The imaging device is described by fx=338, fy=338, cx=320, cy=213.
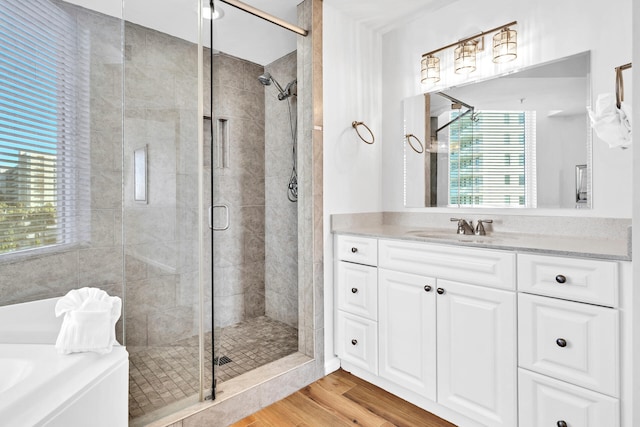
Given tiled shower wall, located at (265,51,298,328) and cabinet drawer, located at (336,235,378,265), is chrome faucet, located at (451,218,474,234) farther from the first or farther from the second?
tiled shower wall, located at (265,51,298,328)

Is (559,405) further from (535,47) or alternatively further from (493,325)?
(535,47)

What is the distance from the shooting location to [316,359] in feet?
7.19

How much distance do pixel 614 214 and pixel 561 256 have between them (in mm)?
596

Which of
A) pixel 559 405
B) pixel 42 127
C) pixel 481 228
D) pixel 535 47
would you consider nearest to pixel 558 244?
pixel 481 228

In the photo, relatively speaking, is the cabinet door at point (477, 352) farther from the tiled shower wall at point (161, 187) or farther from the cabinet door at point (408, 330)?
the tiled shower wall at point (161, 187)

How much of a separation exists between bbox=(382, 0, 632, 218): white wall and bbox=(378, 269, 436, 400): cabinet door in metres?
0.80

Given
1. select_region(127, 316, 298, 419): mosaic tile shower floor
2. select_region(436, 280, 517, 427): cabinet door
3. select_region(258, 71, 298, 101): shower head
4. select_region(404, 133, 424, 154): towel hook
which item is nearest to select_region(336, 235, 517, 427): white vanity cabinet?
select_region(436, 280, 517, 427): cabinet door

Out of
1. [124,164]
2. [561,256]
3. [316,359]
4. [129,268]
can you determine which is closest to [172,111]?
[124,164]

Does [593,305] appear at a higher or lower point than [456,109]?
lower

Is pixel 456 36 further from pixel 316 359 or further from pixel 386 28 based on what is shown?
pixel 316 359

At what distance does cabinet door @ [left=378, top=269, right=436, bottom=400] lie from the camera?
5.85ft

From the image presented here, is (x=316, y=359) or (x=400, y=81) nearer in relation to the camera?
(x=316, y=359)

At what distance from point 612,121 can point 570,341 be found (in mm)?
920

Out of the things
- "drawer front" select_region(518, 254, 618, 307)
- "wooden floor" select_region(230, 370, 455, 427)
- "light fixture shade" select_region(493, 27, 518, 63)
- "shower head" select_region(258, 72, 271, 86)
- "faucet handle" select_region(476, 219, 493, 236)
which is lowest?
"wooden floor" select_region(230, 370, 455, 427)
